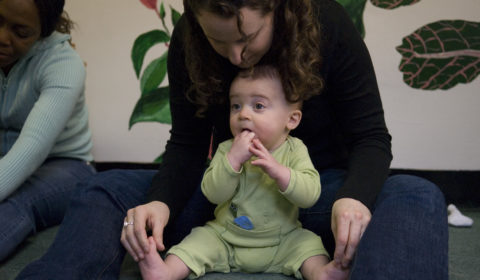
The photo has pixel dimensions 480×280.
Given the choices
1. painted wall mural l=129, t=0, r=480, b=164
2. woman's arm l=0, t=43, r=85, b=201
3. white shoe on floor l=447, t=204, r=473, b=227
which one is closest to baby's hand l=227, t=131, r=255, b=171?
woman's arm l=0, t=43, r=85, b=201

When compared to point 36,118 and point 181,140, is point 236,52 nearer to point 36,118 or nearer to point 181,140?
point 181,140

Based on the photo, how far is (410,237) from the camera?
2.30 feet

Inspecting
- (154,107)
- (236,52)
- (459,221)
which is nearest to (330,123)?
(236,52)

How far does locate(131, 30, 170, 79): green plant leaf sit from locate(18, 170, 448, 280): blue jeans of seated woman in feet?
3.18

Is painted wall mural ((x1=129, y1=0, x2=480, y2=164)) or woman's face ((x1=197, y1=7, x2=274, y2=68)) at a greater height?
woman's face ((x1=197, y1=7, x2=274, y2=68))

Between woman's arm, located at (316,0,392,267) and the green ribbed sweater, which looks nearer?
woman's arm, located at (316,0,392,267)

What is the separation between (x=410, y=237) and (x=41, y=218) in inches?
39.7

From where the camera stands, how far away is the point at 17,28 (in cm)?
122

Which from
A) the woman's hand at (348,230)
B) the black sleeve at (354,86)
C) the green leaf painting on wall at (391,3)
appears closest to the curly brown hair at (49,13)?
the black sleeve at (354,86)

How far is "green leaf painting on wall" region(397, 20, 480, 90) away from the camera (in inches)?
65.7

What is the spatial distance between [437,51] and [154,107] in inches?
44.8

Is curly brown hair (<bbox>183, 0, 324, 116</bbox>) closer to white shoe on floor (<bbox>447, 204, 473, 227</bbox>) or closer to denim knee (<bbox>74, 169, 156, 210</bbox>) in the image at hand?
denim knee (<bbox>74, 169, 156, 210</bbox>)

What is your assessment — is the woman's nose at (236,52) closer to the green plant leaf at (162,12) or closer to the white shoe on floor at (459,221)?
the white shoe on floor at (459,221)

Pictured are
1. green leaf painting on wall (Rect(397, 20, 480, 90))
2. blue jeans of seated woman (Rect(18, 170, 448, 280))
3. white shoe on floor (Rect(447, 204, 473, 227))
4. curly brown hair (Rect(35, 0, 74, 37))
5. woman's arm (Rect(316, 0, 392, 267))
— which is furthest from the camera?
green leaf painting on wall (Rect(397, 20, 480, 90))
